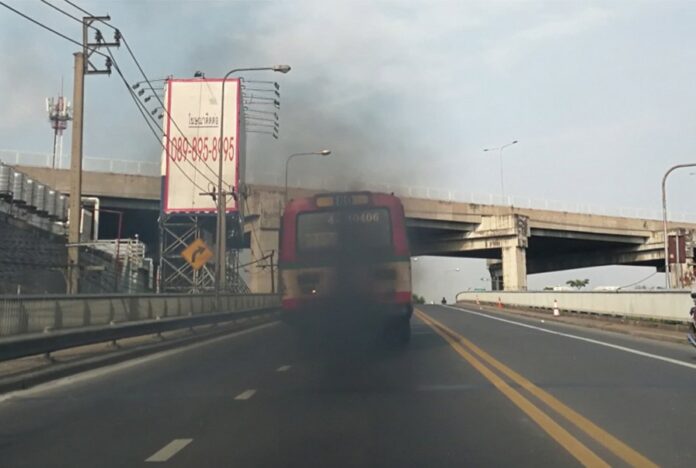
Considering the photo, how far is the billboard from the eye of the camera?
4575cm

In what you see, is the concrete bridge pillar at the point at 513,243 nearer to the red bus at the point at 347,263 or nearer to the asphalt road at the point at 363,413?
the red bus at the point at 347,263

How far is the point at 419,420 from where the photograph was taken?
24.9 ft

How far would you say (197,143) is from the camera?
1834 inches

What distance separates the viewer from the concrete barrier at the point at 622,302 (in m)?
19.8

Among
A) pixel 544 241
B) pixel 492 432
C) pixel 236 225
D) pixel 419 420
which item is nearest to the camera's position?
pixel 492 432

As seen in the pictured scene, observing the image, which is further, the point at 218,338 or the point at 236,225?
the point at 236,225

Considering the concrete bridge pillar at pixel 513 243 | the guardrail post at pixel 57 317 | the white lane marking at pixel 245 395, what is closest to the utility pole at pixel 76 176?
the guardrail post at pixel 57 317

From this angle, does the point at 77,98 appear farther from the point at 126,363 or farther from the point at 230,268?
the point at 230,268

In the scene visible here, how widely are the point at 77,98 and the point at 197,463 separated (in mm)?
15467

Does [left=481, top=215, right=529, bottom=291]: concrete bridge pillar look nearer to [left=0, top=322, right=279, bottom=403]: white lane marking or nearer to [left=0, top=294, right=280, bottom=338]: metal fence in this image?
[left=0, top=294, right=280, bottom=338]: metal fence

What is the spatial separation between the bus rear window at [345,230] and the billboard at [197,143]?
3015cm

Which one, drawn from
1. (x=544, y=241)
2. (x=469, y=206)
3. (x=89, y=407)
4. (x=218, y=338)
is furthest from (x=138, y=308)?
(x=544, y=241)

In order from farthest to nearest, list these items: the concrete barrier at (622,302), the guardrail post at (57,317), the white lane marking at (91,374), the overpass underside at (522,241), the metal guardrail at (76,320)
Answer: the overpass underside at (522,241) < the concrete barrier at (622,302) < the guardrail post at (57,317) < the metal guardrail at (76,320) < the white lane marking at (91,374)

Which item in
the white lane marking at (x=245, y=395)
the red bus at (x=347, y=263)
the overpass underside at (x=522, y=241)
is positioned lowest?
the white lane marking at (x=245, y=395)
